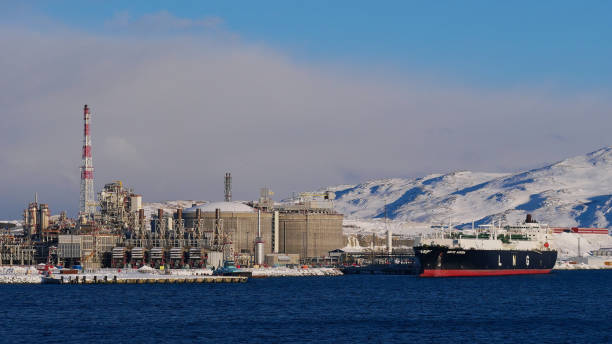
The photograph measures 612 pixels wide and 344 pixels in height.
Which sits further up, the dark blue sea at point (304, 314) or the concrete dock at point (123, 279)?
the concrete dock at point (123, 279)

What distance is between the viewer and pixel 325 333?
87.8 m

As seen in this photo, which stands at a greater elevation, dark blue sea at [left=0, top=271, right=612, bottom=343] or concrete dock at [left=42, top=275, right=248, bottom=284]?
concrete dock at [left=42, top=275, right=248, bottom=284]

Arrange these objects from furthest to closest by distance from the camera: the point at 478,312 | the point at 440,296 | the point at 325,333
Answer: the point at 440,296
the point at 478,312
the point at 325,333

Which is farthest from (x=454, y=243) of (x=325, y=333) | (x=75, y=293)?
(x=325, y=333)

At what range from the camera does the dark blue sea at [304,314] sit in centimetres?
8594

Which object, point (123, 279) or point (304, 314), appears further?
point (123, 279)

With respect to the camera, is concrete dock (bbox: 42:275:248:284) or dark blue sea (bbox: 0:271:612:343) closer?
dark blue sea (bbox: 0:271:612:343)

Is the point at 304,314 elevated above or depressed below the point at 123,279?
below

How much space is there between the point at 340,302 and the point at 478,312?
20.7 m

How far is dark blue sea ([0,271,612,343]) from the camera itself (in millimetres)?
85938

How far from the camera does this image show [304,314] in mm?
105750

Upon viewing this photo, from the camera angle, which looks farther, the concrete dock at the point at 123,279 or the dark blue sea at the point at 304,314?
the concrete dock at the point at 123,279

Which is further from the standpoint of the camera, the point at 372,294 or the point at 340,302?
the point at 372,294

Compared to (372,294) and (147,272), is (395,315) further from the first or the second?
(147,272)
